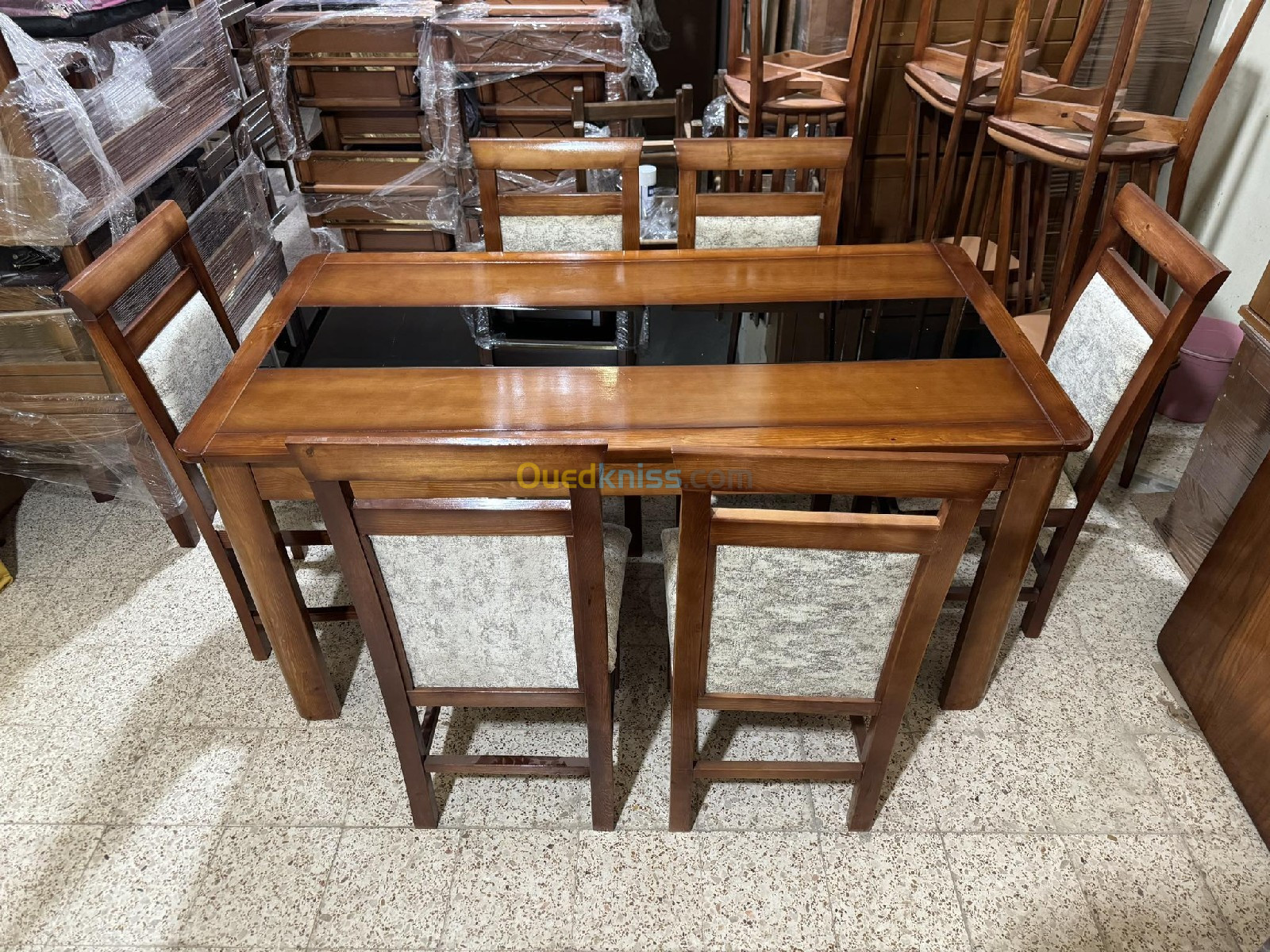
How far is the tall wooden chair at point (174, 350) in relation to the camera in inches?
58.7

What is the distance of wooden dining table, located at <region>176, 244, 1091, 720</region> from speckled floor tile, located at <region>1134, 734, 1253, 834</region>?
1.21ft

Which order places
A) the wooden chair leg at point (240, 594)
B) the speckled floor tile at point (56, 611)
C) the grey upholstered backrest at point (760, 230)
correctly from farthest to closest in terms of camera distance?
1. the grey upholstered backrest at point (760, 230)
2. the speckled floor tile at point (56, 611)
3. the wooden chair leg at point (240, 594)

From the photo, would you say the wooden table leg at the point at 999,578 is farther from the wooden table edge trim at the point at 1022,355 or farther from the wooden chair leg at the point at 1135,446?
the wooden chair leg at the point at 1135,446

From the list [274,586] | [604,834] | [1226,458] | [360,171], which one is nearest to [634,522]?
[604,834]

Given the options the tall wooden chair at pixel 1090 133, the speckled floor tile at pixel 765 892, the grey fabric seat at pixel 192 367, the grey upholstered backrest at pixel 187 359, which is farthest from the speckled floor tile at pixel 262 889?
the tall wooden chair at pixel 1090 133

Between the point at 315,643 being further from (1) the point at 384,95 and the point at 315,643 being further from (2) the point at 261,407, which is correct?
(1) the point at 384,95

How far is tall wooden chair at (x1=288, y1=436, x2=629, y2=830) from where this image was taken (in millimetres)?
1037

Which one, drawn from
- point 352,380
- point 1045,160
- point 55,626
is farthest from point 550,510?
point 1045,160

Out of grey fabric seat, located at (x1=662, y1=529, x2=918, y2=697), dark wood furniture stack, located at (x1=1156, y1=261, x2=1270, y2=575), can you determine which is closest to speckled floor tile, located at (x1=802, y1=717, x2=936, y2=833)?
grey fabric seat, located at (x1=662, y1=529, x2=918, y2=697)

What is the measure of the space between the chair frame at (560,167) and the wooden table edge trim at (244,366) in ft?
1.51

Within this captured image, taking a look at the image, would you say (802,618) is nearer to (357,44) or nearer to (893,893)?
(893,893)

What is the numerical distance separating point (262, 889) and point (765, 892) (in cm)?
94

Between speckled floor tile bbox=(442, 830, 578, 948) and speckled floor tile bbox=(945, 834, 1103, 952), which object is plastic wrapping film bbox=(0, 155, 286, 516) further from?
speckled floor tile bbox=(945, 834, 1103, 952)

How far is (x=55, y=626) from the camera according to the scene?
6.81 feet
